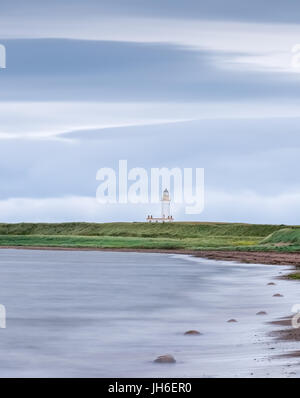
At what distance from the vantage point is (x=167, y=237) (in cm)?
15300

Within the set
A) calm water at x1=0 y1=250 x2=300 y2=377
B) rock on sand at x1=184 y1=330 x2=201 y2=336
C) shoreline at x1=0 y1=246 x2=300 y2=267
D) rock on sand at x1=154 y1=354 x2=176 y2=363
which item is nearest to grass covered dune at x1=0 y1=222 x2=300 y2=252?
shoreline at x1=0 y1=246 x2=300 y2=267

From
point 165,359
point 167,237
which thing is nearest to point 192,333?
point 165,359

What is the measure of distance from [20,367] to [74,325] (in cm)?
807

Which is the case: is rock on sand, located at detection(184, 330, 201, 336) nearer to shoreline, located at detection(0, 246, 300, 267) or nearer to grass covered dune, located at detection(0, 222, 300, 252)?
shoreline, located at detection(0, 246, 300, 267)

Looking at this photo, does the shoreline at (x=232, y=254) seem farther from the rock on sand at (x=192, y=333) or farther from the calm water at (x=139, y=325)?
the rock on sand at (x=192, y=333)

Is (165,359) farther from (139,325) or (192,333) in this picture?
(139,325)

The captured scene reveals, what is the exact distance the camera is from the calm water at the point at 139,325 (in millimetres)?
18688

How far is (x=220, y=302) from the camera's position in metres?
34.3

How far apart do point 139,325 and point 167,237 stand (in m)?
126

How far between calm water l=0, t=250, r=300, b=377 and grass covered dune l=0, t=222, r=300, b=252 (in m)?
42.2

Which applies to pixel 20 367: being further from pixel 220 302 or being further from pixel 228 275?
pixel 228 275

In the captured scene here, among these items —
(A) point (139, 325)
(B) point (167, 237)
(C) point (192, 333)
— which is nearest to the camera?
(C) point (192, 333)

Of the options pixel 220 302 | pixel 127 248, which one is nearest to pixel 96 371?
pixel 220 302
